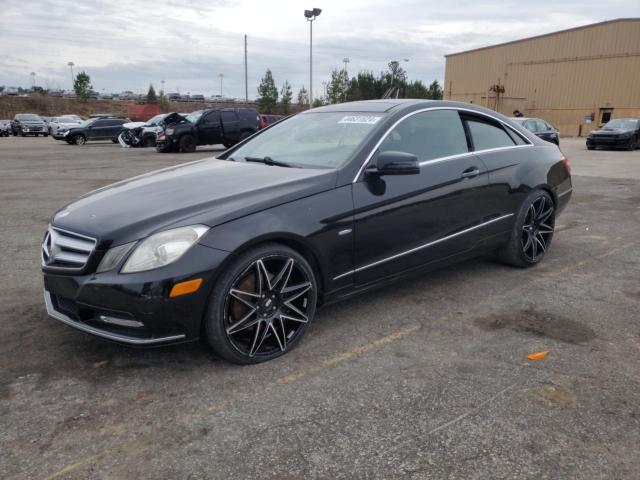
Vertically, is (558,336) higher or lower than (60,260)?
lower

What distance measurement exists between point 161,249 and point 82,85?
81834 mm

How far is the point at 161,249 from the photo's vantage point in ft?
9.21

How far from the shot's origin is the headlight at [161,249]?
2.78 m

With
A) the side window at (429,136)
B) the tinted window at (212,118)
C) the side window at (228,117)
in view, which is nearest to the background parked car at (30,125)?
the tinted window at (212,118)

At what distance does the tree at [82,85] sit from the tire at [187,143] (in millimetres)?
62667

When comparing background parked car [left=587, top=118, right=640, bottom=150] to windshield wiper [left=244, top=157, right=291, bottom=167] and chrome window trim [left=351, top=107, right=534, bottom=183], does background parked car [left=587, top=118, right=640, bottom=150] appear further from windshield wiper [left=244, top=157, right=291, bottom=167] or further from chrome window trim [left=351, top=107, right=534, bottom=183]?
windshield wiper [left=244, top=157, right=291, bottom=167]

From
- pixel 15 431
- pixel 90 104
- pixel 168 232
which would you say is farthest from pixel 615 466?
pixel 90 104

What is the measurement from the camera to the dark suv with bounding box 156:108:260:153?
20.3m

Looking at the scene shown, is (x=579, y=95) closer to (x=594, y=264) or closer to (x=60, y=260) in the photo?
(x=594, y=264)

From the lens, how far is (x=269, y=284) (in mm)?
3080

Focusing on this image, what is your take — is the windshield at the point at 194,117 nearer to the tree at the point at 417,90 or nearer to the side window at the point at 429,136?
the side window at the point at 429,136

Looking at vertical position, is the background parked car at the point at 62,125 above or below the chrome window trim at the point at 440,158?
above

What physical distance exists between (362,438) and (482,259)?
330cm

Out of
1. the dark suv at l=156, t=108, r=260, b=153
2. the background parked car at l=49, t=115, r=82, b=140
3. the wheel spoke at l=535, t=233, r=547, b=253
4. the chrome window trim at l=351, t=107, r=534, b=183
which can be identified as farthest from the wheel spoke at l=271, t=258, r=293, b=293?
the background parked car at l=49, t=115, r=82, b=140
